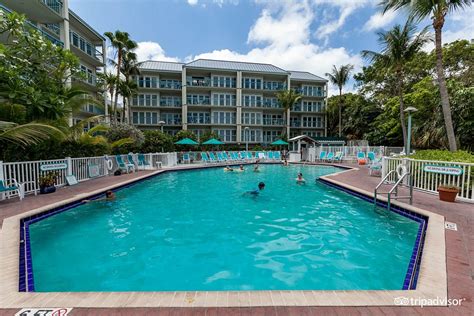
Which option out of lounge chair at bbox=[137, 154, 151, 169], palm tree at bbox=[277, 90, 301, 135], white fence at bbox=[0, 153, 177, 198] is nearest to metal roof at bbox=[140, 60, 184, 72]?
palm tree at bbox=[277, 90, 301, 135]

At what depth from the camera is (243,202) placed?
755 centimetres

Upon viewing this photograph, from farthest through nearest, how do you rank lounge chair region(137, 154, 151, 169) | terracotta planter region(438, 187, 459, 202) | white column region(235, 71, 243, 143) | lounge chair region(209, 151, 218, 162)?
white column region(235, 71, 243, 143), lounge chair region(209, 151, 218, 162), lounge chair region(137, 154, 151, 169), terracotta planter region(438, 187, 459, 202)

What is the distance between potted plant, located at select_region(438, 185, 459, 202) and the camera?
5926mm

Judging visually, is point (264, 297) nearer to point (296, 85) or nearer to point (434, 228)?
point (434, 228)

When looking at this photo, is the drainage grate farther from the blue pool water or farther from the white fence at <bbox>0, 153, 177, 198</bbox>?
the white fence at <bbox>0, 153, 177, 198</bbox>

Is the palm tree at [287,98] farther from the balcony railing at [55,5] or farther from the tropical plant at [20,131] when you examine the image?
the tropical plant at [20,131]

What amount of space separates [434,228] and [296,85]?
31.9 m

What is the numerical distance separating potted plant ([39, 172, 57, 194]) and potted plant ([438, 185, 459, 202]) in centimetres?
1201

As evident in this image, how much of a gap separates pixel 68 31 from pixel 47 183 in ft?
49.4

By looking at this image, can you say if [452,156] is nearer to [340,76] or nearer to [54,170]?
[54,170]

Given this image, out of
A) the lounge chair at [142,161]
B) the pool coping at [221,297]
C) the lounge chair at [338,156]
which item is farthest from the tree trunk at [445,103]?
the lounge chair at [142,161]

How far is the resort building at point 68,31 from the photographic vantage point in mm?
14480

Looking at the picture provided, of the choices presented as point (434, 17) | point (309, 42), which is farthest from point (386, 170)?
point (309, 42)

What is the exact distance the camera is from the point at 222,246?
4.41m
